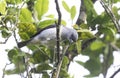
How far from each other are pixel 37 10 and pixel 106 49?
1.70 meters

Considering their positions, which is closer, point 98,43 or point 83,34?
point 98,43

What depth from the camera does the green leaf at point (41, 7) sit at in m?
2.04

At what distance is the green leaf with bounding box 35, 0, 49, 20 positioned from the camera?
6.71 feet

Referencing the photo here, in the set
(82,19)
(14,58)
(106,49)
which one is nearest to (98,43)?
(106,49)

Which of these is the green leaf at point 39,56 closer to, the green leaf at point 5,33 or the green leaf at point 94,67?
the green leaf at point 5,33

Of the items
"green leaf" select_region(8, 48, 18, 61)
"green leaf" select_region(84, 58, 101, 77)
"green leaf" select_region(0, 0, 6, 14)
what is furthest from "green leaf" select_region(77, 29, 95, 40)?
"green leaf" select_region(84, 58, 101, 77)

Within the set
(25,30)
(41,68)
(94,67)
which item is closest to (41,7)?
(25,30)

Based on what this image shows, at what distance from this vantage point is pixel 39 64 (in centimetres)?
213

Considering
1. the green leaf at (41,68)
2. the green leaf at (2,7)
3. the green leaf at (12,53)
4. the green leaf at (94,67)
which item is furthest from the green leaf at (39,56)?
the green leaf at (94,67)

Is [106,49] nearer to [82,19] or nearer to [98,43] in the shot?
[98,43]

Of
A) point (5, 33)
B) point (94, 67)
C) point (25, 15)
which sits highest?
point (25, 15)

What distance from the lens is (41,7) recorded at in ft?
6.75

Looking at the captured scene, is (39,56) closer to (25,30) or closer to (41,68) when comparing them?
(41,68)

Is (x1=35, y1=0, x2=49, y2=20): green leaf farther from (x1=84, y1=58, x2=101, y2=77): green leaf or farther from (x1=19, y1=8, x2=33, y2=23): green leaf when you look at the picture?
(x1=84, y1=58, x2=101, y2=77): green leaf
